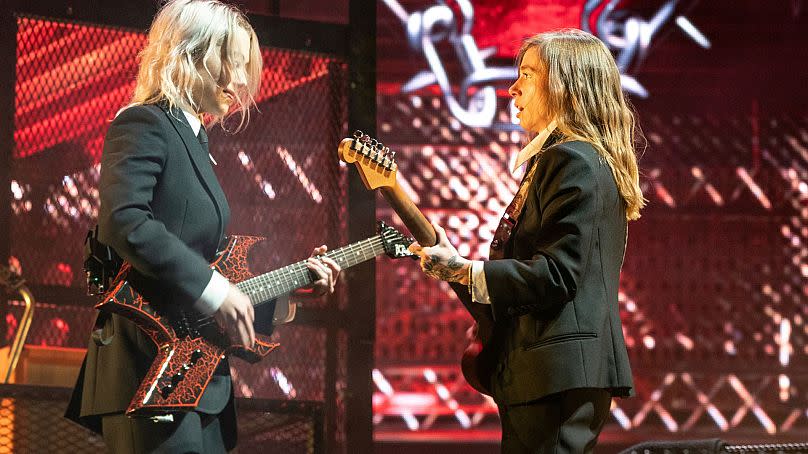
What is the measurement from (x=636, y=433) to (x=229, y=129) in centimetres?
308

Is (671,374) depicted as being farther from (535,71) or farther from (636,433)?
(535,71)

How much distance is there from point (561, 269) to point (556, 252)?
4cm

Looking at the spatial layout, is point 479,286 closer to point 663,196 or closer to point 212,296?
point 212,296

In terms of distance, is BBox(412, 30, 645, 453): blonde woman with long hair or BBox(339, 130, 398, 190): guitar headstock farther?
BBox(339, 130, 398, 190): guitar headstock

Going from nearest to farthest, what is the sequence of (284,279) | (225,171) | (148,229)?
1. (148,229)
2. (284,279)
3. (225,171)

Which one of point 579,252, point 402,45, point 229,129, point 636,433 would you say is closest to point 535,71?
point 579,252

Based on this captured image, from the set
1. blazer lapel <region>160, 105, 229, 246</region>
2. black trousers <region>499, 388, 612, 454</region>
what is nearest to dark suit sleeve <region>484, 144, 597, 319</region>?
black trousers <region>499, 388, 612, 454</region>

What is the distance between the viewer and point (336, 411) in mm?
4152

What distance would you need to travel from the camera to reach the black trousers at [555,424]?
237cm

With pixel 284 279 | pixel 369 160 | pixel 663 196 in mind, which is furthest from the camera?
pixel 663 196

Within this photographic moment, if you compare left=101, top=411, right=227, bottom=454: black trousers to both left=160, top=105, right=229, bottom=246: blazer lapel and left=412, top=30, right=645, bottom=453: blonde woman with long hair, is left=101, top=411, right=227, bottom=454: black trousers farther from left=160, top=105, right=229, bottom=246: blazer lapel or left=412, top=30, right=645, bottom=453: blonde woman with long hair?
left=412, top=30, right=645, bottom=453: blonde woman with long hair

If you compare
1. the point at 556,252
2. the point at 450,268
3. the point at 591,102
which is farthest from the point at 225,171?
the point at 556,252

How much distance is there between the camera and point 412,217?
3.00 metres

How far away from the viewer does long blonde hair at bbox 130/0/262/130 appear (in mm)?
2545
